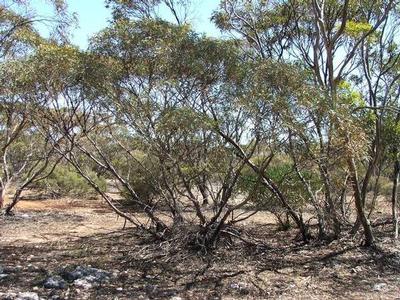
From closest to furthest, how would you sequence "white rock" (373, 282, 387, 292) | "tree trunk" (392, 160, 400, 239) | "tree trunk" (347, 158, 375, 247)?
"white rock" (373, 282, 387, 292) → "tree trunk" (347, 158, 375, 247) → "tree trunk" (392, 160, 400, 239)

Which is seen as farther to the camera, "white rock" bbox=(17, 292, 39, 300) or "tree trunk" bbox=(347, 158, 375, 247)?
"tree trunk" bbox=(347, 158, 375, 247)

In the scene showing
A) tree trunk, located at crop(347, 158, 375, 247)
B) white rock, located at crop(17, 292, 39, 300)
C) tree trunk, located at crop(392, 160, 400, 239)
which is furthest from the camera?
tree trunk, located at crop(392, 160, 400, 239)

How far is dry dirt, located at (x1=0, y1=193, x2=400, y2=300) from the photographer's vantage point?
6.46m

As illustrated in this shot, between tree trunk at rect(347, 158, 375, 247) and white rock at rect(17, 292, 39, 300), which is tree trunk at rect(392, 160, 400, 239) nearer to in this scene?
tree trunk at rect(347, 158, 375, 247)

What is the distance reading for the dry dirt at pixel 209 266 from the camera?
6457 mm

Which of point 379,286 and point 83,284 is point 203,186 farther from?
point 379,286

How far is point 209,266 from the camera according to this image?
762 centimetres

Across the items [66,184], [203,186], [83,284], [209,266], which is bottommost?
[83,284]

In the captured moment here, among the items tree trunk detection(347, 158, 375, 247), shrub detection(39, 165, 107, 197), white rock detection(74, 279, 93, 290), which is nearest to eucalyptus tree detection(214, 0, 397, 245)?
tree trunk detection(347, 158, 375, 247)

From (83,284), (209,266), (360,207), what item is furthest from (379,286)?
(83,284)

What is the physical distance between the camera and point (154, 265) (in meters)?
7.77

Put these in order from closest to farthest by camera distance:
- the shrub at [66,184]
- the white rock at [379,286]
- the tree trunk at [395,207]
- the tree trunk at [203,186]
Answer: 1. the white rock at [379,286]
2. the tree trunk at [203,186]
3. the tree trunk at [395,207]
4. the shrub at [66,184]

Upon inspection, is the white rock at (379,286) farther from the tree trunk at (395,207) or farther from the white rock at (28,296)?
the white rock at (28,296)

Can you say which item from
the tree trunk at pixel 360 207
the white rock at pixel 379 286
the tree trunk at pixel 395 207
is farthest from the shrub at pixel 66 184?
the white rock at pixel 379 286
